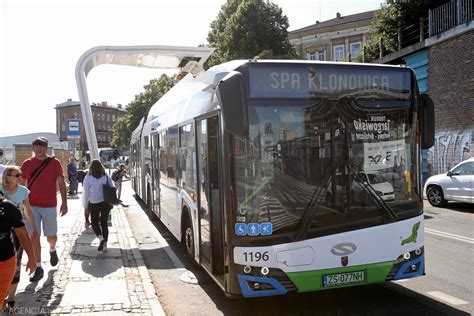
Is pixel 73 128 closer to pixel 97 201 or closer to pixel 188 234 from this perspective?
pixel 97 201

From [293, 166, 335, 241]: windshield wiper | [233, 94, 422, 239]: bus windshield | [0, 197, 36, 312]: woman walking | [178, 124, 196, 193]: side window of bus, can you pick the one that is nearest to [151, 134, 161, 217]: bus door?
[178, 124, 196, 193]: side window of bus

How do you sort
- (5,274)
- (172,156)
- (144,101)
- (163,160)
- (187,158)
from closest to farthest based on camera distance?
(5,274) → (187,158) → (172,156) → (163,160) → (144,101)

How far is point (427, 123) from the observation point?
5.69 metres

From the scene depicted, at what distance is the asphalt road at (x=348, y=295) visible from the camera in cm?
552

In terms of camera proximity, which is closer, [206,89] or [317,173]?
[317,173]

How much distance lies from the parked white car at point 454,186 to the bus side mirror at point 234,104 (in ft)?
37.0

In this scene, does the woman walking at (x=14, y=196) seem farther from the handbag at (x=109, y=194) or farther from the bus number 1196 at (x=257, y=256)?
the handbag at (x=109, y=194)

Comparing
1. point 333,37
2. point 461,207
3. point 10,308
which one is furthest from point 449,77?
point 333,37

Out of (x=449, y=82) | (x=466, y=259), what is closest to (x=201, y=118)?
(x=466, y=259)

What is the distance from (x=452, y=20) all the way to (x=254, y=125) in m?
18.6

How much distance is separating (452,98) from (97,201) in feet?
53.0

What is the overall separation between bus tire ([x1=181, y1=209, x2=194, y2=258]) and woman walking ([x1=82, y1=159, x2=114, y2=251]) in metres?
1.60

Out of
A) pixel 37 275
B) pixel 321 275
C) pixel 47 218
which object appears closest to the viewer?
pixel 321 275

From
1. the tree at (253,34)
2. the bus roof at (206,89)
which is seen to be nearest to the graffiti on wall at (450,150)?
the bus roof at (206,89)
